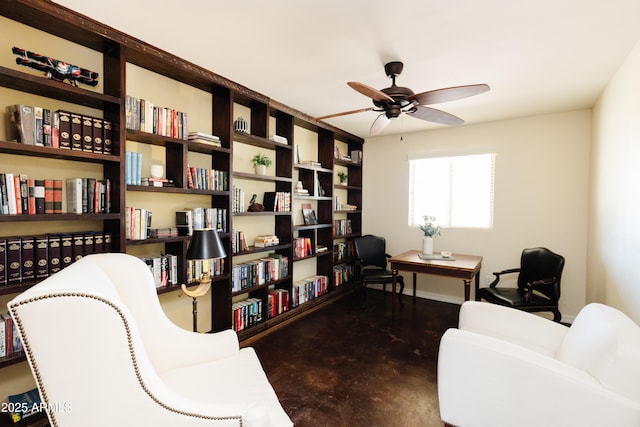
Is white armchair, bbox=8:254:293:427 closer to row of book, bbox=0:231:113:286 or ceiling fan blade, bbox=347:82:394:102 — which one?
row of book, bbox=0:231:113:286

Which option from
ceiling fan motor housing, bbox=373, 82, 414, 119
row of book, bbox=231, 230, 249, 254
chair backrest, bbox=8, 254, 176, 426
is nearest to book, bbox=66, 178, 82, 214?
chair backrest, bbox=8, 254, 176, 426

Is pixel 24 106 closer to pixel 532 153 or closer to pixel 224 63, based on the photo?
pixel 224 63

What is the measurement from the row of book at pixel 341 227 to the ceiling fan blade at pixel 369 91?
246 cm

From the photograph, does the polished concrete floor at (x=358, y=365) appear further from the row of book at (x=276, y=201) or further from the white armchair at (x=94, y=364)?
the row of book at (x=276, y=201)

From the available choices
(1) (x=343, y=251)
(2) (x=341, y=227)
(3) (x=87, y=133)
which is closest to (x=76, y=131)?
(3) (x=87, y=133)

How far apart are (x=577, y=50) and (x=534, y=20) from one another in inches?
25.1

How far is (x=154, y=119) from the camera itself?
2.33 meters

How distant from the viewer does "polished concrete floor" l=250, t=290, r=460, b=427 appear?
1.99 meters

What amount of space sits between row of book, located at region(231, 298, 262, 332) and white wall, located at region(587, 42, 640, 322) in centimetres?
299

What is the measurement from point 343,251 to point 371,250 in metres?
0.46

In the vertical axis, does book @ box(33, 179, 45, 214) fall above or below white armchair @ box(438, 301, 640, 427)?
above

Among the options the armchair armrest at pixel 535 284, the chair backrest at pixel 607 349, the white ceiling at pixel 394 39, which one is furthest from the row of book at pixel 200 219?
the armchair armrest at pixel 535 284

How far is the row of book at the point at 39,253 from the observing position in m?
1.67

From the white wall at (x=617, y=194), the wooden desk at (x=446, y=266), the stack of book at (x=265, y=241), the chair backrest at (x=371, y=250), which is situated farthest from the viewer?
the chair backrest at (x=371, y=250)
